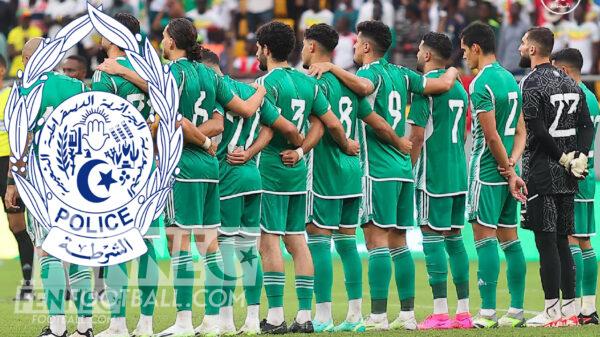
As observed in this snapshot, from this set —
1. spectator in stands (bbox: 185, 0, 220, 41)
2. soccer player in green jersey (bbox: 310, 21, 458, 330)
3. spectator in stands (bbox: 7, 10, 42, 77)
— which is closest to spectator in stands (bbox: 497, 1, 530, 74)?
spectator in stands (bbox: 185, 0, 220, 41)

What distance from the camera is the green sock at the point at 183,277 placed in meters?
9.34

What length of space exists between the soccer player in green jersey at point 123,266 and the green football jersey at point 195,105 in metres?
0.28

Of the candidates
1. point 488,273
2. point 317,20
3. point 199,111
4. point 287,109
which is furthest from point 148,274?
point 317,20

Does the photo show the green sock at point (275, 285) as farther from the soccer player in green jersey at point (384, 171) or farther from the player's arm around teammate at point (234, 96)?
the player's arm around teammate at point (234, 96)

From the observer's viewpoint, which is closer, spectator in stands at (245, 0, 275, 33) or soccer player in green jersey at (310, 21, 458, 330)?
soccer player in green jersey at (310, 21, 458, 330)

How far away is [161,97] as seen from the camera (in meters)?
9.11

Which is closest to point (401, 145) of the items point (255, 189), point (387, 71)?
point (387, 71)

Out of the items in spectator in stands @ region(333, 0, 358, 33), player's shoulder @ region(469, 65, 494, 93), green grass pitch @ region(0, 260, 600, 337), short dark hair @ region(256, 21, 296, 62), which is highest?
spectator in stands @ region(333, 0, 358, 33)

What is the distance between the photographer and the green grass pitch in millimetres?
10055

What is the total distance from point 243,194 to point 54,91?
1594 mm

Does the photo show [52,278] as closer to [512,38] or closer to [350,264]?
[350,264]

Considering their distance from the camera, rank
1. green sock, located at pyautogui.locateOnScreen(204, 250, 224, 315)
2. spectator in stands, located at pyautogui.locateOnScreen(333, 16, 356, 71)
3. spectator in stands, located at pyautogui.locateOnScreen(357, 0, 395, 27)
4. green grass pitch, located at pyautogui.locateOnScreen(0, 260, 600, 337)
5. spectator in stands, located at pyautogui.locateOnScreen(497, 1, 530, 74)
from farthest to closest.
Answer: spectator in stands, located at pyautogui.locateOnScreen(357, 0, 395, 27) < spectator in stands, located at pyautogui.locateOnScreen(333, 16, 356, 71) < spectator in stands, located at pyautogui.locateOnScreen(497, 1, 530, 74) < green grass pitch, located at pyautogui.locateOnScreen(0, 260, 600, 337) < green sock, located at pyautogui.locateOnScreen(204, 250, 224, 315)

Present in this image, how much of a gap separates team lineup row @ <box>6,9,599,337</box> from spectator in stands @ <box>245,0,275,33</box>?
378 inches

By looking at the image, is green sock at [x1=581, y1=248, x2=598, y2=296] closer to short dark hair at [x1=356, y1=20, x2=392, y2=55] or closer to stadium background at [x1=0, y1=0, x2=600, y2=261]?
short dark hair at [x1=356, y1=20, x2=392, y2=55]
